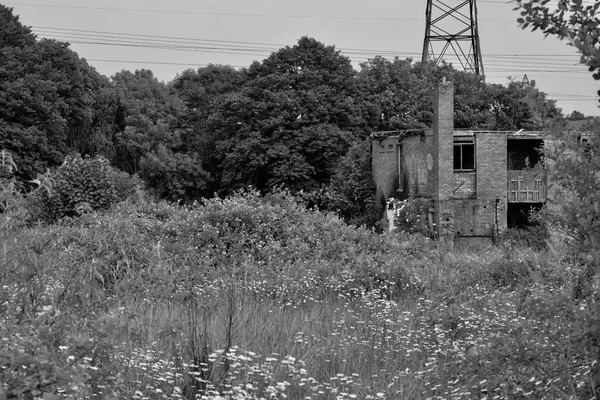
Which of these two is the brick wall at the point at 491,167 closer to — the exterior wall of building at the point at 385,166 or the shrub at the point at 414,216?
the shrub at the point at 414,216

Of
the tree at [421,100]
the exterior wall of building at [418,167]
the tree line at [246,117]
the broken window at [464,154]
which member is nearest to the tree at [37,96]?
the tree line at [246,117]

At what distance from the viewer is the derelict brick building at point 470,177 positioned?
35.3 m

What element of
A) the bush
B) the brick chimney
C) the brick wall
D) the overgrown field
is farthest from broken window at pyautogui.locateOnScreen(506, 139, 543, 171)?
the overgrown field

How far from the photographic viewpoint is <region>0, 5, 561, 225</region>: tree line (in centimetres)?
4050

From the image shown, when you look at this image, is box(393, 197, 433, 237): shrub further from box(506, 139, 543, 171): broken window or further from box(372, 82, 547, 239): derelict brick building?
box(506, 139, 543, 171): broken window

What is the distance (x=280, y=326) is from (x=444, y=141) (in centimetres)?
2784

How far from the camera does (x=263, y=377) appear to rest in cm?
658

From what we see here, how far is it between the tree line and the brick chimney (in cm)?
537

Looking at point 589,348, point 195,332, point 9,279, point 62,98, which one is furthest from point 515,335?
point 62,98

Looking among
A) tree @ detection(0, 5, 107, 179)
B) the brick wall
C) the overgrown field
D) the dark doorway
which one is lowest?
the dark doorway

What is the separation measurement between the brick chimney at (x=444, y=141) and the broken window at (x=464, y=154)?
0.75 meters

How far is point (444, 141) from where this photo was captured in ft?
117

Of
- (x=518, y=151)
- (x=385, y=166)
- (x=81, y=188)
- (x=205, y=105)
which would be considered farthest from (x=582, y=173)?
(x=205, y=105)

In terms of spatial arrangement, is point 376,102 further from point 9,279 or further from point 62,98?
point 9,279
